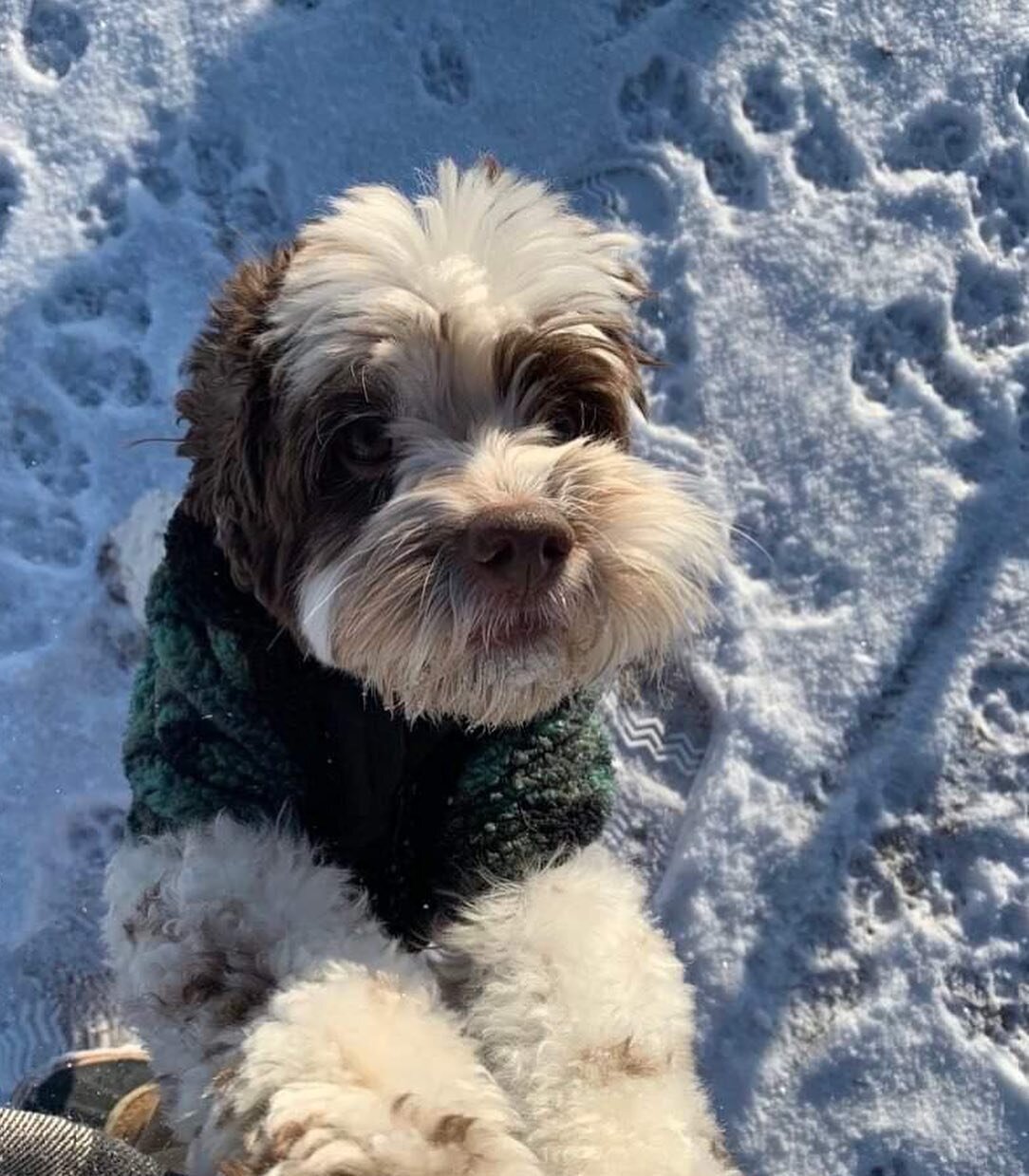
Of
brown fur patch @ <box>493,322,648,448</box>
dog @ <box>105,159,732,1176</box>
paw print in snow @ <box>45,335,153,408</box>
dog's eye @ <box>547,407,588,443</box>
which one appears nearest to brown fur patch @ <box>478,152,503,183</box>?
dog @ <box>105,159,732,1176</box>

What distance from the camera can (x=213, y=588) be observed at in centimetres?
253

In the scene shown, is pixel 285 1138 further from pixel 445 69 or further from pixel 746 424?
pixel 445 69

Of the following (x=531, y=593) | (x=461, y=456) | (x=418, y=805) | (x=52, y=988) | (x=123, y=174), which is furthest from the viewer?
(x=123, y=174)

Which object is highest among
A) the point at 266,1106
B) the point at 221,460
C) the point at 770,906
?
the point at 221,460

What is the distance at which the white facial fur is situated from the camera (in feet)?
7.23

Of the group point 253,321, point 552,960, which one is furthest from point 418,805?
point 253,321

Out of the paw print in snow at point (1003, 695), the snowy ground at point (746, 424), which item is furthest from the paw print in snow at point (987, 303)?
the paw print in snow at point (1003, 695)

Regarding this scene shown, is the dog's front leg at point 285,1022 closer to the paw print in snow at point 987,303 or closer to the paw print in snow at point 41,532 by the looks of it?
the paw print in snow at point 41,532

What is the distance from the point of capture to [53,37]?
3.86 meters

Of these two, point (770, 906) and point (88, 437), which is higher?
point (88, 437)

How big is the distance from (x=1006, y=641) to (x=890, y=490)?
0.52 m

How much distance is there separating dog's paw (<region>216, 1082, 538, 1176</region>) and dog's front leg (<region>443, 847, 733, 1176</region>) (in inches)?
9.4

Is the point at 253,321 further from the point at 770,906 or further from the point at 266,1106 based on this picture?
the point at 770,906

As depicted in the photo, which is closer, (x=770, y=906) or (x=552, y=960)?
(x=552, y=960)
